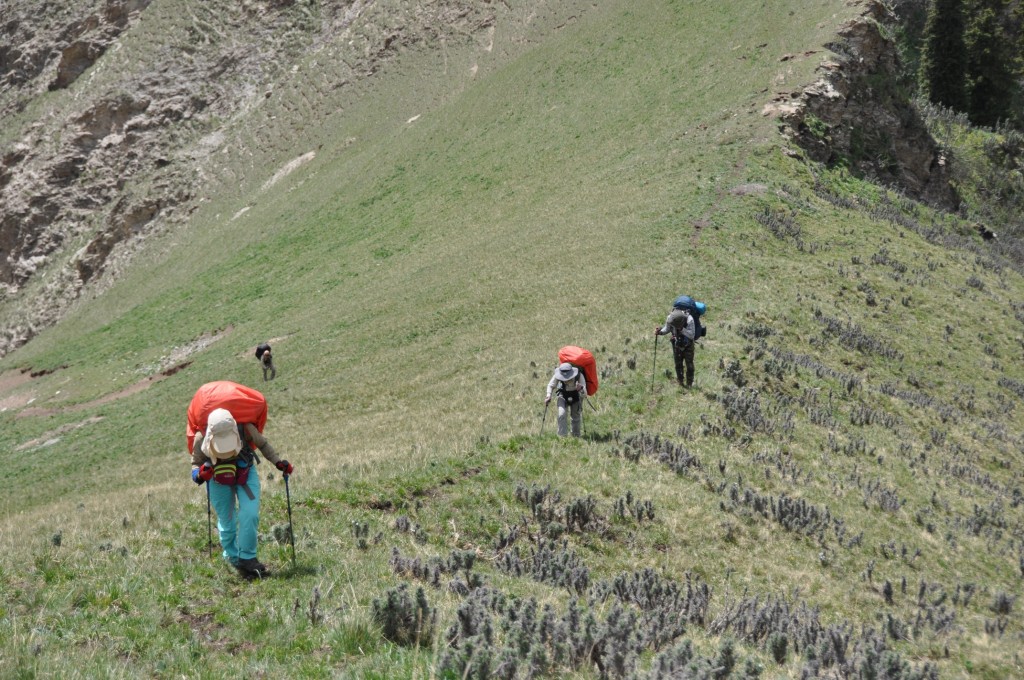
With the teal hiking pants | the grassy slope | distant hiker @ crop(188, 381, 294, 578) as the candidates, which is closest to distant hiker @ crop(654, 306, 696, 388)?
the grassy slope

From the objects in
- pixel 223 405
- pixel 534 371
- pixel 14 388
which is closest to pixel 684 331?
pixel 534 371

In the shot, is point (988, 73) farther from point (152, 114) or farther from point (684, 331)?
point (152, 114)

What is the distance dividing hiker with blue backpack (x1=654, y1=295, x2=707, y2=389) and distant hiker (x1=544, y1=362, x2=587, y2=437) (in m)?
3.66

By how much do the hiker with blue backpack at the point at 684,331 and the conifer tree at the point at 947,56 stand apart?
57912 millimetres

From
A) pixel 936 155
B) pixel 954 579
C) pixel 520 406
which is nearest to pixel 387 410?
pixel 520 406

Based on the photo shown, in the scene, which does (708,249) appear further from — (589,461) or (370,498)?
(370,498)

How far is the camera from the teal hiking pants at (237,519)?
25.5 feet

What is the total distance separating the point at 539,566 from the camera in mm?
9422

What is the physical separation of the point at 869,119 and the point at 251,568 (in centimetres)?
4268

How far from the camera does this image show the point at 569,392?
13.8 meters

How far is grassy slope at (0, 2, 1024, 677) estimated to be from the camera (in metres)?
7.87

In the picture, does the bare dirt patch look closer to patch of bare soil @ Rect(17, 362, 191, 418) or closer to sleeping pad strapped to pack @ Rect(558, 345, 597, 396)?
patch of bare soil @ Rect(17, 362, 191, 418)

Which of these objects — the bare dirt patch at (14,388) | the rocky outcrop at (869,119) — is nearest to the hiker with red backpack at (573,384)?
the rocky outcrop at (869,119)

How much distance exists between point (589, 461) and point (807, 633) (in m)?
5.55
